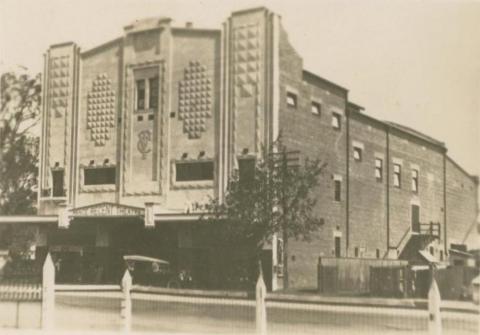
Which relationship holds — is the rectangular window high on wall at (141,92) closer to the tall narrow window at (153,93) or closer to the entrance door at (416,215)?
the tall narrow window at (153,93)

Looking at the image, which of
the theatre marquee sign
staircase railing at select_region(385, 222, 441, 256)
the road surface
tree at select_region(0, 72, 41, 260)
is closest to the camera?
the road surface

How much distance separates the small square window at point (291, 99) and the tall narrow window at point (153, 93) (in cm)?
477

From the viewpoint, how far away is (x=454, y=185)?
2066 cm

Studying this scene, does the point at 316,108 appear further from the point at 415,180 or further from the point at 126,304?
the point at 126,304

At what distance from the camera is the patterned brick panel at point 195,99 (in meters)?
24.9

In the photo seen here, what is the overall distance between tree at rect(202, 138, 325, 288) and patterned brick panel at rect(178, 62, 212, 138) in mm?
3162

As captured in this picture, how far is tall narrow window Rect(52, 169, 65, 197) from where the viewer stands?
91.1ft

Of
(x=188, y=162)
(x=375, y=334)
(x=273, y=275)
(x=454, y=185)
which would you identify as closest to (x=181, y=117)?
(x=188, y=162)

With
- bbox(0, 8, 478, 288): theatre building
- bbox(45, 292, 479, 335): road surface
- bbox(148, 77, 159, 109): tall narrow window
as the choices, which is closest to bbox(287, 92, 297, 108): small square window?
bbox(0, 8, 478, 288): theatre building

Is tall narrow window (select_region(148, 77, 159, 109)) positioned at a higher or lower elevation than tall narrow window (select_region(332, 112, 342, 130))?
higher

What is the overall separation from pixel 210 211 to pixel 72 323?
8.44 m

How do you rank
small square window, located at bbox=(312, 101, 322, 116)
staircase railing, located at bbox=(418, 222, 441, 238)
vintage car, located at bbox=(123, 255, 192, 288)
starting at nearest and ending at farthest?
staircase railing, located at bbox=(418, 222, 441, 238) < vintage car, located at bbox=(123, 255, 192, 288) < small square window, located at bbox=(312, 101, 322, 116)

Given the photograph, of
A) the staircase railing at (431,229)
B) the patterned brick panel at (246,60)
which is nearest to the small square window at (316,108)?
the patterned brick panel at (246,60)

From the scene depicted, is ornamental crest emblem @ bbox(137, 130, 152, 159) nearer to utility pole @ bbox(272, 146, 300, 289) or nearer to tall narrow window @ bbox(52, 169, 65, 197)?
tall narrow window @ bbox(52, 169, 65, 197)
